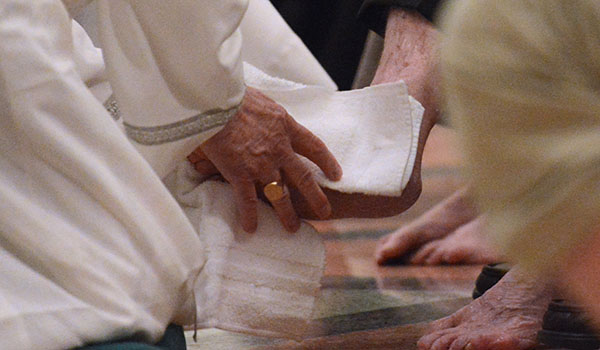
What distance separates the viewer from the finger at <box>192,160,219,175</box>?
4.39 feet

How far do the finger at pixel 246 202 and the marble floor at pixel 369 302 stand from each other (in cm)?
27

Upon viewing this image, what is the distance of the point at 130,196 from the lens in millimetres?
1061

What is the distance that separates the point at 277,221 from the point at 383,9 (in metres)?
0.55

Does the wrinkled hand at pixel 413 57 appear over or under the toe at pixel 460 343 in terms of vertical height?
over

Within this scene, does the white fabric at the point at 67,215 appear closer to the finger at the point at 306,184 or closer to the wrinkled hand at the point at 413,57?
the finger at the point at 306,184

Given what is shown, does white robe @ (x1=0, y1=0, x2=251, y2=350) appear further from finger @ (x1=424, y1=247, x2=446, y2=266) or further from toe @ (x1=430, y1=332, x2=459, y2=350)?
finger @ (x1=424, y1=247, x2=446, y2=266)

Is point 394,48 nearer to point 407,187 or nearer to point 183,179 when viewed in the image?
point 407,187

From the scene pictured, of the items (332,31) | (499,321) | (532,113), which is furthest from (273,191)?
(332,31)

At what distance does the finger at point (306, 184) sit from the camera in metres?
1.30

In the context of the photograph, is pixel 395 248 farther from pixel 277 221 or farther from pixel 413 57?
pixel 277 221

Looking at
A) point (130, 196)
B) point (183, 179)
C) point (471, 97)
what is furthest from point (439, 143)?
point (471, 97)

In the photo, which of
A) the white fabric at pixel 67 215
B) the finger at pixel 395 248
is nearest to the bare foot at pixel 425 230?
the finger at pixel 395 248

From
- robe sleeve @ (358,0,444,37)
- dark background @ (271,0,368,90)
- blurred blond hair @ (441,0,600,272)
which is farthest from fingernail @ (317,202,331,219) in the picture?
dark background @ (271,0,368,90)

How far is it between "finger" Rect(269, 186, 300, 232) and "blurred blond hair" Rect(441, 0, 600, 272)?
653 millimetres
